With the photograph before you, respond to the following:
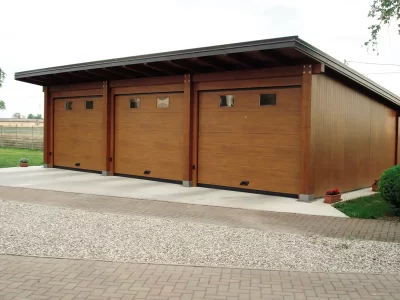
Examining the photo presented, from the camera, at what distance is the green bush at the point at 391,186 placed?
807 cm

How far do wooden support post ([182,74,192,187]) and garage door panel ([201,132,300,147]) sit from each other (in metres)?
0.50

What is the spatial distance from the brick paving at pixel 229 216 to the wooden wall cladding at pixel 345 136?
2931 millimetres

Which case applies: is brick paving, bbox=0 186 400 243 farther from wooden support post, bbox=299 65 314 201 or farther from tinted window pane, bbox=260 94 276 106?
tinted window pane, bbox=260 94 276 106

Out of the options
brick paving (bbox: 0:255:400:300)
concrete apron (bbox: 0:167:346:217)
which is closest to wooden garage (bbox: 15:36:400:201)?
concrete apron (bbox: 0:167:346:217)

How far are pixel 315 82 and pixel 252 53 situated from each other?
1773 millimetres

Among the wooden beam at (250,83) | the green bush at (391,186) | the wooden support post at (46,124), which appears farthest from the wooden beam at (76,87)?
the green bush at (391,186)

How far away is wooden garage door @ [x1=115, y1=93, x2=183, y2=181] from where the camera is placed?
1309 cm

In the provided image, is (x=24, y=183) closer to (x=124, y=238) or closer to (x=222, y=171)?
(x=222, y=171)

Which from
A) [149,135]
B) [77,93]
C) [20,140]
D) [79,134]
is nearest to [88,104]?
[77,93]

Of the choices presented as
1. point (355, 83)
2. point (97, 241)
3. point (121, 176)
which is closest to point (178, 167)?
point (121, 176)

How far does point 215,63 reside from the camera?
11242 mm

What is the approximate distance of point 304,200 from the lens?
10164mm

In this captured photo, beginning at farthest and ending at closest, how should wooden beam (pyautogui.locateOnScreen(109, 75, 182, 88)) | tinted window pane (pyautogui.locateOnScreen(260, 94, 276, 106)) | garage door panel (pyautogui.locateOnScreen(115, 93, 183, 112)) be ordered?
1. garage door panel (pyautogui.locateOnScreen(115, 93, 183, 112))
2. wooden beam (pyautogui.locateOnScreen(109, 75, 182, 88))
3. tinted window pane (pyautogui.locateOnScreen(260, 94, 276, 106))

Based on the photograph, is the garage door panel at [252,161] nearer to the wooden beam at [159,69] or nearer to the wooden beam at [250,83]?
the wooden beam at [250,83]
